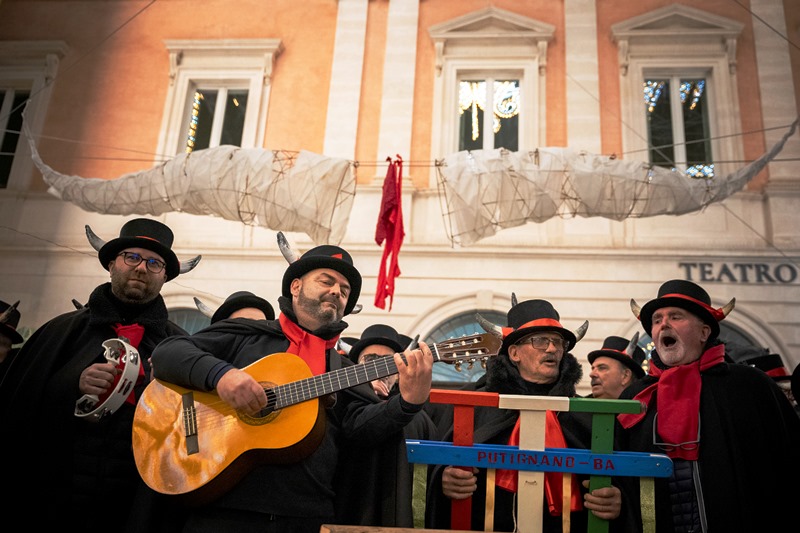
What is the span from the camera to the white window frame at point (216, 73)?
8.03m

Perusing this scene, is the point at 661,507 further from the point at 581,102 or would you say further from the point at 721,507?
the point at 581,102

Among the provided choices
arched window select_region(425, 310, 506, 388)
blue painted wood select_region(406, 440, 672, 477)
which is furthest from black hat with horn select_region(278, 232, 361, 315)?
arched window select_region(425, 310, 506, 388)

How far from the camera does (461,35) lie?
8.09m

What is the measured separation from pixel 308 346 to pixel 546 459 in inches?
36.9

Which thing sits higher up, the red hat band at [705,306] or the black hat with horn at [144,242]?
the black hat with horn at [144,242]

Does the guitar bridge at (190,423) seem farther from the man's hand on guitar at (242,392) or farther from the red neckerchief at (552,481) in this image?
the red neckerchief at (552,481)

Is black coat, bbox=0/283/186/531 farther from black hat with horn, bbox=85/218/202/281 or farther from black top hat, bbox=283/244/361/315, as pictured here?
black top hat, bbox=283/244/361/315

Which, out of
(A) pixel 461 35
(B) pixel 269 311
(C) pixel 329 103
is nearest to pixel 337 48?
(C) pixel 329 103

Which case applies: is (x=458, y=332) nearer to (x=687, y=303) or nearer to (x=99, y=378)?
(x=687, y=303)

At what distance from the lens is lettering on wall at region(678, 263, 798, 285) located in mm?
6738

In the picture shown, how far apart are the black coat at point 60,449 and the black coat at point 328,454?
1.57ft

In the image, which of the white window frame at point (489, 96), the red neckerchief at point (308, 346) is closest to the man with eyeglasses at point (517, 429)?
the red neckerchief at point (308, 346)

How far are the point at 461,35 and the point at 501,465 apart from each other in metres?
6.88

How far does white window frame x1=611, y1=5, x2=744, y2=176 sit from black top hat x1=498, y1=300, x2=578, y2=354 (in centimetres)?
503
